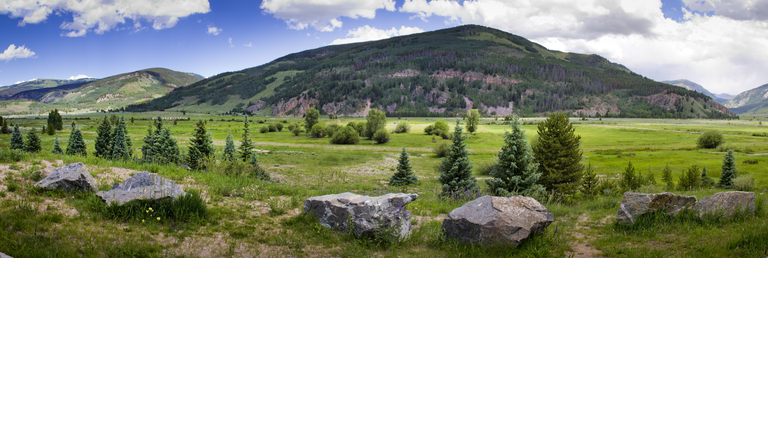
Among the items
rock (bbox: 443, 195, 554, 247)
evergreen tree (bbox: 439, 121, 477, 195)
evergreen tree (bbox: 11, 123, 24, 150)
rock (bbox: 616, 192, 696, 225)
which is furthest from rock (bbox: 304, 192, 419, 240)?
evergreen tree (bbox: 11, 123, 24, 150)

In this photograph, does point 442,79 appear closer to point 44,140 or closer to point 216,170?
point 216,170

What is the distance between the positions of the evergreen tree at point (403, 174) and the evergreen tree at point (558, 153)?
3.43 meters

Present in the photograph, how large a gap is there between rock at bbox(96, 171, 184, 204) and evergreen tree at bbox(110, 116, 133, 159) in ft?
20.1

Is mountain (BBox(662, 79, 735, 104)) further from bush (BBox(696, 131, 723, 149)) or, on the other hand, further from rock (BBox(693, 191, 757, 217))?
rock (BBox(693, 191, 757, 217))

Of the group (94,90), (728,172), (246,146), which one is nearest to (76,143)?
(94,90)

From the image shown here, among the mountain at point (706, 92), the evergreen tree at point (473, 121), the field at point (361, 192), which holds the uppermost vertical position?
the mountain at point (706, 92)

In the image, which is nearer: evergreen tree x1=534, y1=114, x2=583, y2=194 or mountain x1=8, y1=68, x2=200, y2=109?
mountain x1=8, y1=68, x2=200, y2=109

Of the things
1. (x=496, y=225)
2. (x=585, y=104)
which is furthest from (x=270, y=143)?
(x=585, y=104)

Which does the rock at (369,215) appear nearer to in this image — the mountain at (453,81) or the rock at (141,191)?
the rock at (141,191)

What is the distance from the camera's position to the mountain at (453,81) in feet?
28.4

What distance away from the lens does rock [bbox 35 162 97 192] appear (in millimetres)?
4930

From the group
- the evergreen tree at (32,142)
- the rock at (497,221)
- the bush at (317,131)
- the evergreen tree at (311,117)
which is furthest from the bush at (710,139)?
the evergreen tree at (32,142)

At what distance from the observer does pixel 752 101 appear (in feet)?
21.4

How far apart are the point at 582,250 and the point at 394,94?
6.77m
